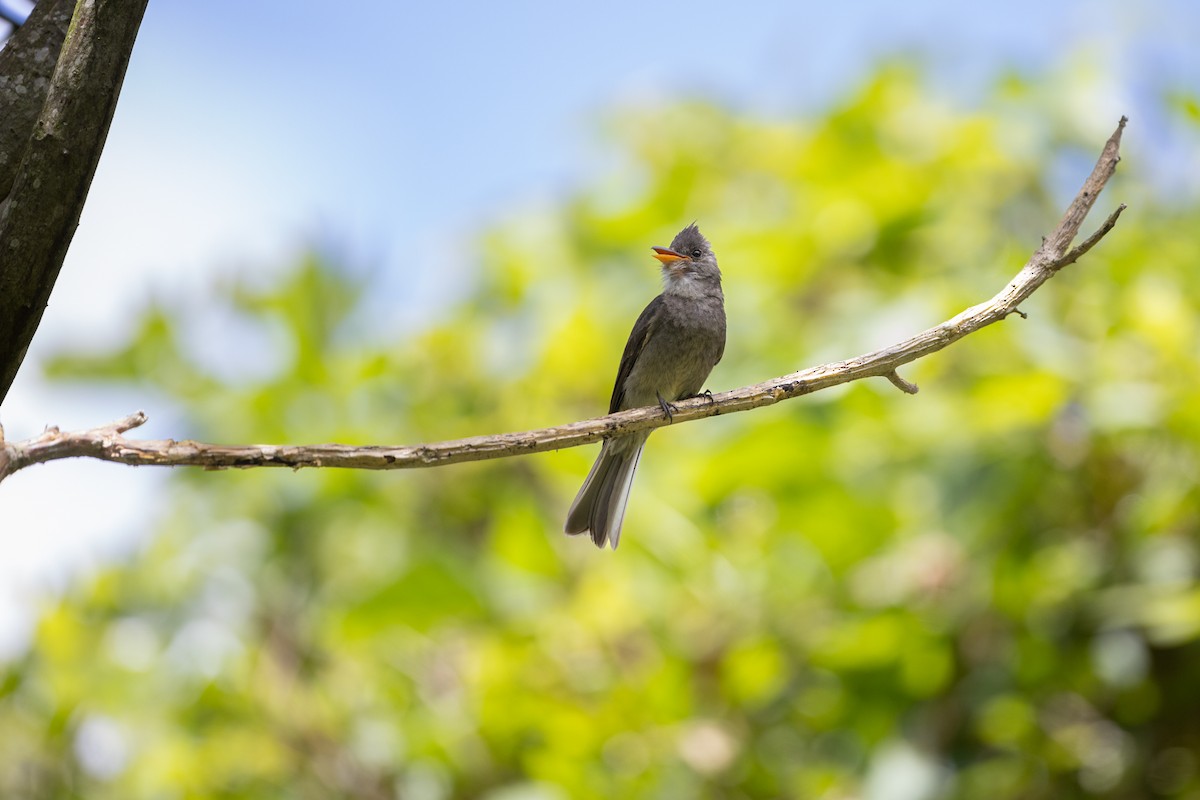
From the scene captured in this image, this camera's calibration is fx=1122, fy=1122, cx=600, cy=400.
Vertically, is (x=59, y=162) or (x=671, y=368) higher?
(x=671, y=368)

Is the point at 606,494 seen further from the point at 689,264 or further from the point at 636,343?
the point at 689,264

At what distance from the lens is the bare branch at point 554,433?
194cm

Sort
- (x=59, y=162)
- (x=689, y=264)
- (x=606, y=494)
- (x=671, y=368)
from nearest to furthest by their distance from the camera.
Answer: (x=59, y=162) → (x=606, y=494) → (x=671, y=368) → (x=689, y=264)

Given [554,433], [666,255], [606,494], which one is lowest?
[554,433]

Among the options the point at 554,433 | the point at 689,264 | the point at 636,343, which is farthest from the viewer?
the point at 689,264

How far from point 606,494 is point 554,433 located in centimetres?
172

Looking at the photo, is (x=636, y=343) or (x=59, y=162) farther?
(x=636, y=343)

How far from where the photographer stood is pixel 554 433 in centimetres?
221

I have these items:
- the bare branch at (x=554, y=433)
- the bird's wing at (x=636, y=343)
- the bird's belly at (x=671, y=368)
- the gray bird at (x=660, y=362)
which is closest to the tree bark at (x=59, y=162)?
the bare branch at (x=554, y=433)

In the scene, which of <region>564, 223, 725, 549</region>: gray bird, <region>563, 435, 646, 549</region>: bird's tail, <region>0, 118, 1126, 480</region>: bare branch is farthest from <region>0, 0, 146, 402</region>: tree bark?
<region>564, 223, 725, 549</region>: gray bird

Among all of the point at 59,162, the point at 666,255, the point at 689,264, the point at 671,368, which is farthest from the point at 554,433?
the point at 689,264

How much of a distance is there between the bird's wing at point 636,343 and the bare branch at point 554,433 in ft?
5.36

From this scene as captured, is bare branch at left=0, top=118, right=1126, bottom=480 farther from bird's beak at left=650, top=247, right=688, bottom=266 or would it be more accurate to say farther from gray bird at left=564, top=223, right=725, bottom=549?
bird's beak at left=650, top=247, right=688, bottom=266

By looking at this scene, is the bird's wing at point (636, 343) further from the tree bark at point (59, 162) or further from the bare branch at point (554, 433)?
the tree bark at point (59, 162)
